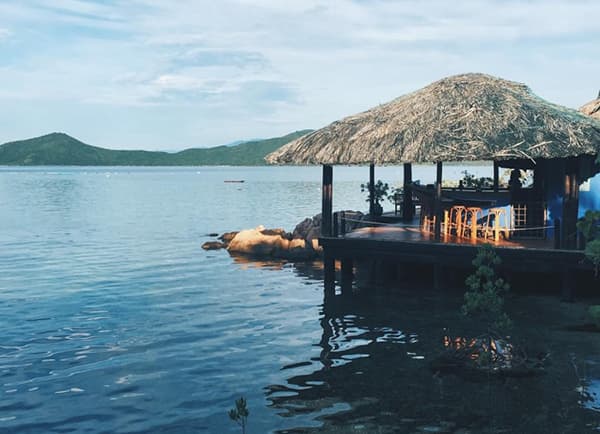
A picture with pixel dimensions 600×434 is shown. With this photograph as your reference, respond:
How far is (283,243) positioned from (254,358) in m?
14.3

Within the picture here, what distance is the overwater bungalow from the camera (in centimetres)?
1543

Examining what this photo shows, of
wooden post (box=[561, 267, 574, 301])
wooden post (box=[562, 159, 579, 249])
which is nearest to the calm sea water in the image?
wooden post (box=[561, 267, 574, 301])

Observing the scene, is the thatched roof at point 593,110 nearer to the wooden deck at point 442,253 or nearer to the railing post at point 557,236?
the wooden deck at point 442,253

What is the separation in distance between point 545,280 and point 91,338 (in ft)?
40.3

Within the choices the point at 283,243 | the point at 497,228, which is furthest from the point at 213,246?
the point at 497,228

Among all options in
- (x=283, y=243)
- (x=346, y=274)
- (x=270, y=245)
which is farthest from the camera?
(x=270, y=245)

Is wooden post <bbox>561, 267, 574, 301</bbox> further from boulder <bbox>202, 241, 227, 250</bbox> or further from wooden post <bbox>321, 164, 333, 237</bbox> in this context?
boulder <bbox>202, 241, 227, 250</bbox>

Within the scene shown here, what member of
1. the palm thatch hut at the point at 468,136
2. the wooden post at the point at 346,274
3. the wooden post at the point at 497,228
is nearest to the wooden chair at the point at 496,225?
the wooden post at the point at 497,228

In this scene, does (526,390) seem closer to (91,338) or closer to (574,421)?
(574,421)

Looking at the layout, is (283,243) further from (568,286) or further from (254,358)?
(254,358)

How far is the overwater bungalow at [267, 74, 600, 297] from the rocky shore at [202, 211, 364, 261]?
6.96 m

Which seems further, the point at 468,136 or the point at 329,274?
the point at 329,274

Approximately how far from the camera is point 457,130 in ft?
53.6

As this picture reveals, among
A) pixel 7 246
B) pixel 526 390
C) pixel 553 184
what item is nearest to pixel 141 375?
pixel 526 390
